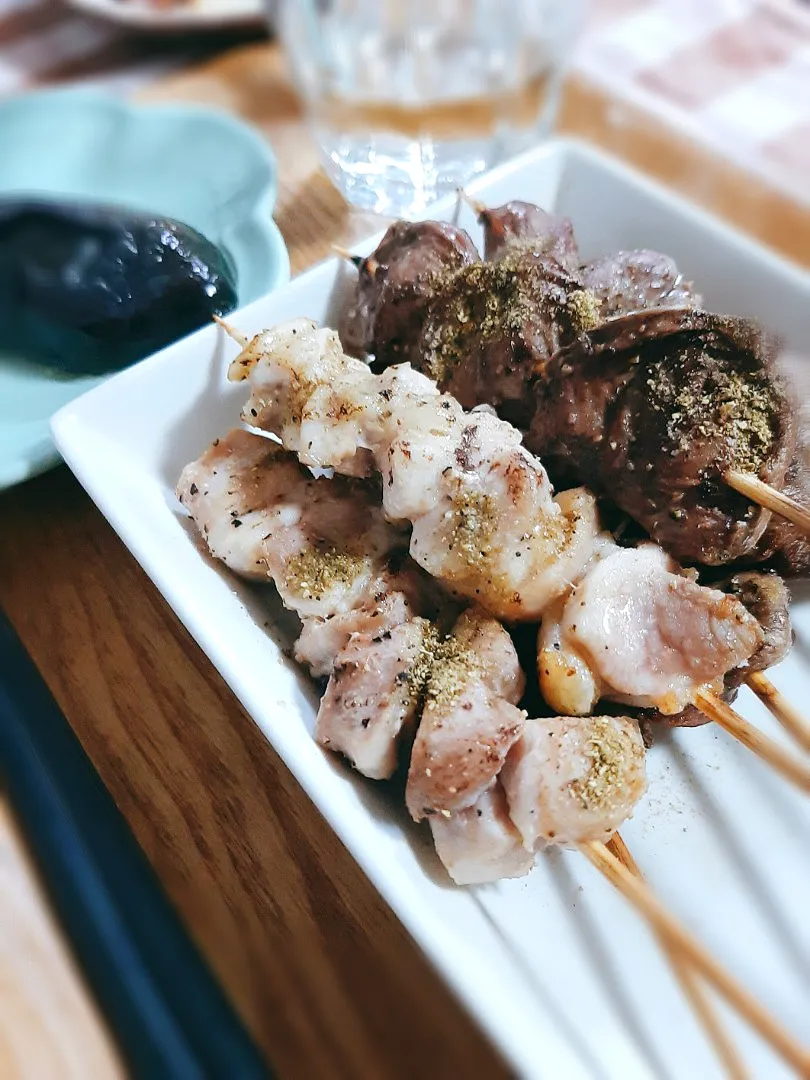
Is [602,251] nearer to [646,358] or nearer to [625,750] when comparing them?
[646,358]

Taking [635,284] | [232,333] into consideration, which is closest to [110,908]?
[232,333]

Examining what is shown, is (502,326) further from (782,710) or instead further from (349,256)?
(782,710)

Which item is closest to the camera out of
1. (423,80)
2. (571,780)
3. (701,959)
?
(701,959)

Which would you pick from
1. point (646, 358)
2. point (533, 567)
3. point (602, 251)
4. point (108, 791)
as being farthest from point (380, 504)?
point (602, 251)

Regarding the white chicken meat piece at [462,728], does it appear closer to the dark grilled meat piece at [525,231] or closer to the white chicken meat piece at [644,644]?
the white chicken meat piece at [644,644]

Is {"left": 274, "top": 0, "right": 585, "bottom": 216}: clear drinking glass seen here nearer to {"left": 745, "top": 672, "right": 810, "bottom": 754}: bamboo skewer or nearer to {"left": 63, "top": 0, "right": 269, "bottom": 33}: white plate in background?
{"left": 63, "top": 0, "right": 269, "bottom": 33}: white plate in background

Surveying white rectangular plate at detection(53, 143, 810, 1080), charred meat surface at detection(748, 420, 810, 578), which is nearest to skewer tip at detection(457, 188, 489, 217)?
white rectangular plate at detection(53, 143, 810, 1080)
